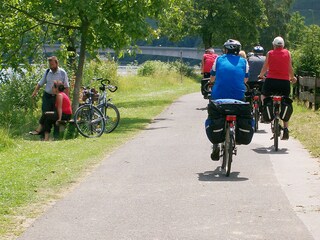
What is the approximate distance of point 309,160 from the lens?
12.6 m

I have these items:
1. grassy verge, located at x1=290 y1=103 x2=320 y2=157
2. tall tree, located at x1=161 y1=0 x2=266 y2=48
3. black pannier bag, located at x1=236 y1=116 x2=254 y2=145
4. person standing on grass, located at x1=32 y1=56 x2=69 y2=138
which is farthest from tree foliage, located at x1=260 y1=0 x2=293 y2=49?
black pannier bag, located at x1=236 y1=116 x2=254 y2=145

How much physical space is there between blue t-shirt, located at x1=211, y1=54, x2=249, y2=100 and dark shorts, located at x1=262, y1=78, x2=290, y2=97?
10.3ft

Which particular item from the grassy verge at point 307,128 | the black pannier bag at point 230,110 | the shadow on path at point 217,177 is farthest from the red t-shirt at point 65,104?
the black pannier bag at point 230,110

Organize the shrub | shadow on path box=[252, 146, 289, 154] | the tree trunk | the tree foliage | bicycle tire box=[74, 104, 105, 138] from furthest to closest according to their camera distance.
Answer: the tree foliage
the shrub
the tree trunk
bicycle tire box=[74, 104, 105, 138]
shadow on path box=[252, 146, 289, 154]

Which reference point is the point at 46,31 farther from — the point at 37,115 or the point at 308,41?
the point at 308,41

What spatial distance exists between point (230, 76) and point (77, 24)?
39.4ft

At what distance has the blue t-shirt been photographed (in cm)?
1148

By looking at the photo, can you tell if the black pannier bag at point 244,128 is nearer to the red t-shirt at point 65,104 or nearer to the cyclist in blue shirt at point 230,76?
the cyclist in blue shirt at point 230,76

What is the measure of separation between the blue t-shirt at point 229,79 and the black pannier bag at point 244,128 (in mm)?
517

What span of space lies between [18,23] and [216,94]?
11599 millimetres

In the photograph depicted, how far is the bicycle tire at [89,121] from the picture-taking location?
17.1 metres

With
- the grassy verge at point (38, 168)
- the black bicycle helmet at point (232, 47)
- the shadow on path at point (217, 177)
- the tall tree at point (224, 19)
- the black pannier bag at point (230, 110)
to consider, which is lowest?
the grassy verge at point (38, 168)

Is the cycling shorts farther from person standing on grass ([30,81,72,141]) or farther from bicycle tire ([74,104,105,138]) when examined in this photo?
person standing on grass ([30,81,72,141])

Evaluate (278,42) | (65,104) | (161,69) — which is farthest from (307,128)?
(161,69)
